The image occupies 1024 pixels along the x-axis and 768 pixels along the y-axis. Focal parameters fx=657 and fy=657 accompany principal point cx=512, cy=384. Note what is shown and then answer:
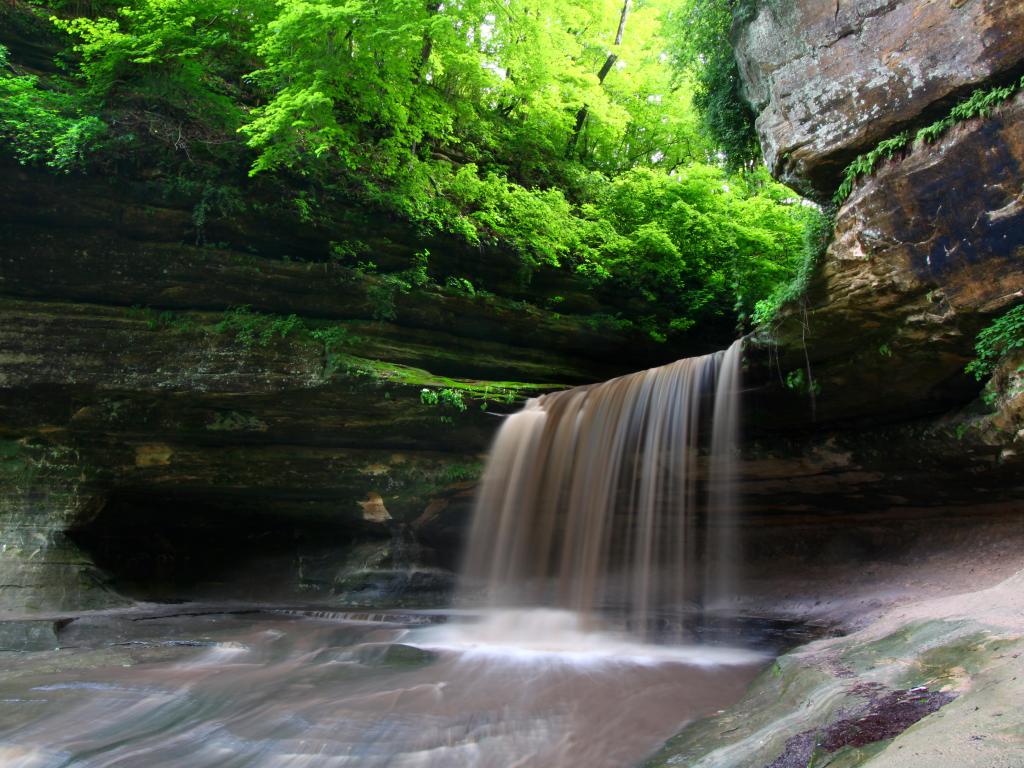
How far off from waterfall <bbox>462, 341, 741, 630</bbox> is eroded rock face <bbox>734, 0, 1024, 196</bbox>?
2.75m

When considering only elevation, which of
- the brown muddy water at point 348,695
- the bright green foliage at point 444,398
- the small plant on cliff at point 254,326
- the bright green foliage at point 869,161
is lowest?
the brown muddy water at point 348,695

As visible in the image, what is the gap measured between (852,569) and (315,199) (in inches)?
426

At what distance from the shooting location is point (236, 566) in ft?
43.7

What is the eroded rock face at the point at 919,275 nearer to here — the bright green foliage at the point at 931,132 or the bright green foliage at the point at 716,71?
the bright green foliage at the point at 931,132

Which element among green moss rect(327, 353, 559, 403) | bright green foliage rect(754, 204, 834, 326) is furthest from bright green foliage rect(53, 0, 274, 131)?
bright green foliage rect(754, 204, 834, 326)

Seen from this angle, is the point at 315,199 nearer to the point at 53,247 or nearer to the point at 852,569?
the point at 53,247

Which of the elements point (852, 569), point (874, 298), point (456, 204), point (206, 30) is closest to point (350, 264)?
point (456, 204)

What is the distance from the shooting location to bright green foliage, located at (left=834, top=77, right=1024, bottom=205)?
6281 mm

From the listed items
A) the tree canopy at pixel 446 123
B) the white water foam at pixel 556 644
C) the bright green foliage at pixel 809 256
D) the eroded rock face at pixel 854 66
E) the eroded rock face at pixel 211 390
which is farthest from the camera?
the eroded rock face at pixel 211 390

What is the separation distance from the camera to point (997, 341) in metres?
6.79

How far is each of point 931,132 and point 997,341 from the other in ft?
7.40

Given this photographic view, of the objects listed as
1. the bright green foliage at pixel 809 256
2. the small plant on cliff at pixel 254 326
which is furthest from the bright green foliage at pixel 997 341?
the small plant on cliff at pixel 254 326

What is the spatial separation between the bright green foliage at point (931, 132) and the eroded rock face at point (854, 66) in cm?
17

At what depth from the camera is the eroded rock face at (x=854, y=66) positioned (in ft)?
21.3
